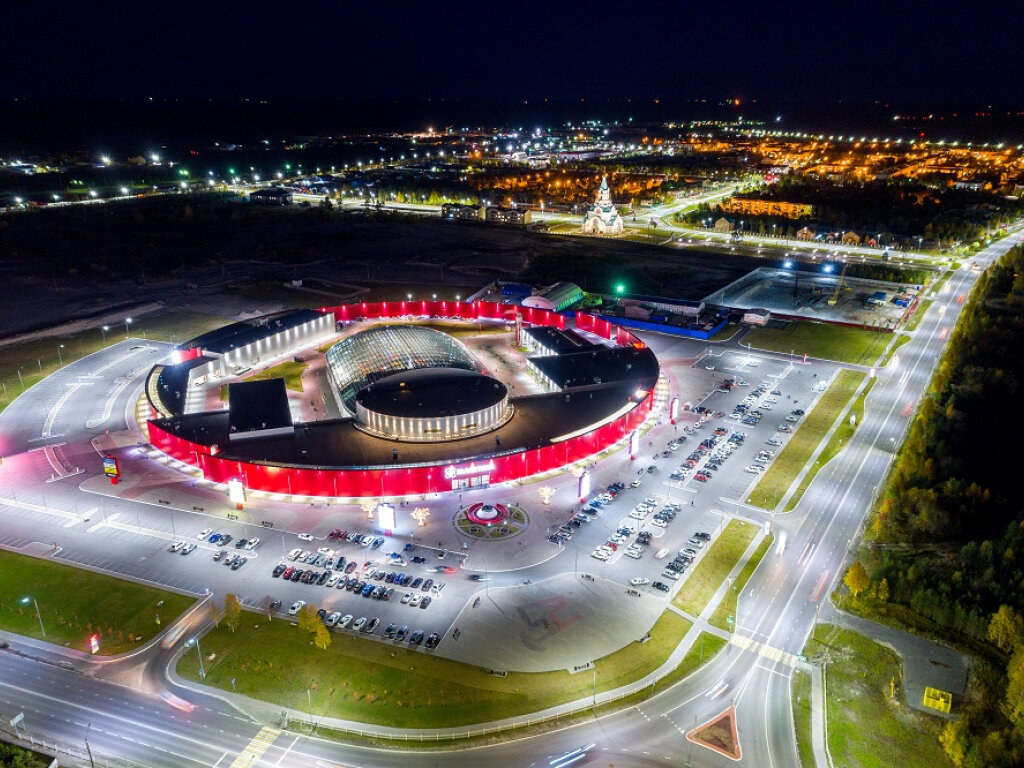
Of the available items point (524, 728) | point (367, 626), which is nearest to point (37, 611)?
point (367, 626)

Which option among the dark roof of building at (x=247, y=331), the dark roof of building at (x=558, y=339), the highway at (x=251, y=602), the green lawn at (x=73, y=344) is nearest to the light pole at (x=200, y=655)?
the highway at (x=251, y=602)

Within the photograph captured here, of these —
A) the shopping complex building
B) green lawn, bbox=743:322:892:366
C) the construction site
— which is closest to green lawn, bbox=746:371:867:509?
green lawn, bbox=743:322:892:366

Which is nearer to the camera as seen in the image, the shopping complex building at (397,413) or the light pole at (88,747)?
the light pole at (88,747)

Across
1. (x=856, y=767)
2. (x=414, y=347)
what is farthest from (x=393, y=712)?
(x=414, y=347)

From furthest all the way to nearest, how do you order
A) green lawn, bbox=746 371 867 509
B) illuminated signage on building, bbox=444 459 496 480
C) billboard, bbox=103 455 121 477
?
1. green lawn, bbox=746 371 867 509
2. billboard, bbox=103 455 121 477
3. illuminated signage on building, bbox=444 459 496 480

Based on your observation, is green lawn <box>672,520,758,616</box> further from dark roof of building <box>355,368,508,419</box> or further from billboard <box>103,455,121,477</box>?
billboard <box>103,455,121,477</box>

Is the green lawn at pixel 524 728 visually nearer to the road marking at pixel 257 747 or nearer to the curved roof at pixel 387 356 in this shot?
the road marking at pixel 257 747
